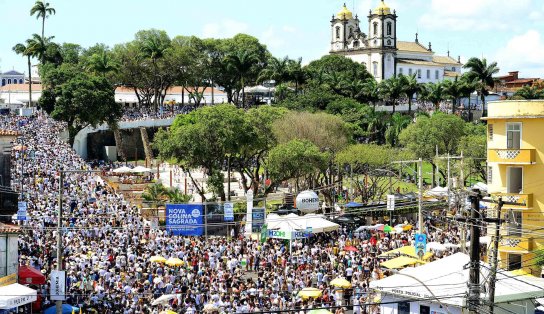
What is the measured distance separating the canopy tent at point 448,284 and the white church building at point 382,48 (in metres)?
109

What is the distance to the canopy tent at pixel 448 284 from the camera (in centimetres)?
2802

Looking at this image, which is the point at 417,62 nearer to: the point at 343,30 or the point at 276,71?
the point at 343,30

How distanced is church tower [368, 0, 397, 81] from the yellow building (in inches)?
3903

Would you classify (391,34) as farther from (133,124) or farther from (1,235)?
(1,235)

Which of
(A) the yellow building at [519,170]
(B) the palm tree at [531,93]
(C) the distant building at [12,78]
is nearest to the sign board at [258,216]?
(A) the yellow building at [519,170]

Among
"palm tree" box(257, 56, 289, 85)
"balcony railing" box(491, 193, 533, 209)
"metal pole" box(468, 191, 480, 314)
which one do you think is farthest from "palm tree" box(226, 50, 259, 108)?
"metal pole" box(468, 191, 480, 314)

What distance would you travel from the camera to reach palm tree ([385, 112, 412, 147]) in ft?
292

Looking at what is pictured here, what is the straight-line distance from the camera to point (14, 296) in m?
28.4

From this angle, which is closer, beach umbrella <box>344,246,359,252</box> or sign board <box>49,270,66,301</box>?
sign board <box>49,270,66,301</box>

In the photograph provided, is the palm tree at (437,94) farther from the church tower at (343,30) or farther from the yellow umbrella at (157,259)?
the yellow umbrella at (157,259)

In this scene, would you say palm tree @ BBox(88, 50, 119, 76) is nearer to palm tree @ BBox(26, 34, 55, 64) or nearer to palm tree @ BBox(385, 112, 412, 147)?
palm tree @ BBox(26, 34, 55, 64)

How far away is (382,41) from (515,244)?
103 metres

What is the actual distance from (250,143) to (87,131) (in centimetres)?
2958

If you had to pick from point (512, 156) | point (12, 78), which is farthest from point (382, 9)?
point (512, 156)
